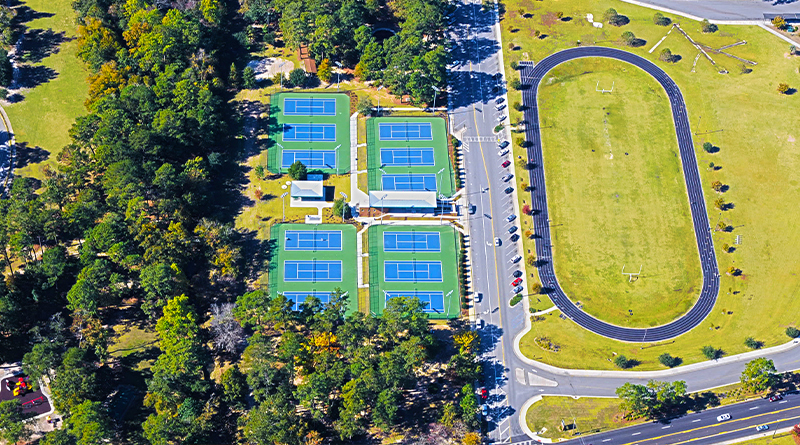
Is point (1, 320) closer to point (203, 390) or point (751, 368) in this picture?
point (203, 390)

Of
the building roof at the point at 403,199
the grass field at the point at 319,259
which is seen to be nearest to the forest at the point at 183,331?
the grass field at the point at 319,259

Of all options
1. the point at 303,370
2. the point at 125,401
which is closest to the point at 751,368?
the point at 303,370

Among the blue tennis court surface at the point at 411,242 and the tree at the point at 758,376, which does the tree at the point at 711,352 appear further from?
the blue tennis court surface at the point at 411,242

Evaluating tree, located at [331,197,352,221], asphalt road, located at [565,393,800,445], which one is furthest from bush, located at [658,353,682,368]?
tree, located at [331,197,352,221]

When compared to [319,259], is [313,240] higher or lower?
higher

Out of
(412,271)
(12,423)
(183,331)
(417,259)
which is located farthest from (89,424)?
(417,259)

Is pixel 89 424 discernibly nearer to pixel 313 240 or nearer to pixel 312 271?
pixel 312 271
